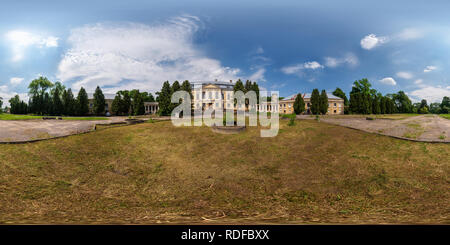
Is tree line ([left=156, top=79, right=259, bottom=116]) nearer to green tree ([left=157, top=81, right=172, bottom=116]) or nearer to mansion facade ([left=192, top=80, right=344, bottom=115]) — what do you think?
green tree ([left=157, top=81, right=172, bottom=116])

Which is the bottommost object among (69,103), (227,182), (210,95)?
(227,182)

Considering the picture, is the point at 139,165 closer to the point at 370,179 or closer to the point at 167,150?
the point at 167,150

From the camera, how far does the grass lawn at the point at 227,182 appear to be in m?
3.82

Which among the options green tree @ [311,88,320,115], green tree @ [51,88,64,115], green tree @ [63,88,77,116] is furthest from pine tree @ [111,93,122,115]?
green tree @ [311,88,320,115]

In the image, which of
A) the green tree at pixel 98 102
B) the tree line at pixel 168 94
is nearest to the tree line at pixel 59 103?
the green tree at pixel 98 102

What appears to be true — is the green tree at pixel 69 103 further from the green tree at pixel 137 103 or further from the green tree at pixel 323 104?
the green tree at pixel 323 104

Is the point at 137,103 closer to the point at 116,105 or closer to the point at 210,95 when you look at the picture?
the point at 116,105

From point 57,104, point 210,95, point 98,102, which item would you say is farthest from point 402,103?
point 57,104

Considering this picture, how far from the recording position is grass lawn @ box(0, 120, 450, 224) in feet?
12.5

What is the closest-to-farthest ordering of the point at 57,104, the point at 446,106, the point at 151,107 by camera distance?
the point at 446,106, the point at 57,104, the point at 151,107

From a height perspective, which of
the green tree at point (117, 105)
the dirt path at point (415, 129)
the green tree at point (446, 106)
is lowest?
the dirt path at point (415, 129)

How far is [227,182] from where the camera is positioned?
5812mm

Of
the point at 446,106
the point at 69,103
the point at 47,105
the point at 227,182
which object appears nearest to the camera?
the point at 227,182

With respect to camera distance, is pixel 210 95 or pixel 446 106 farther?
pixel 210 95
